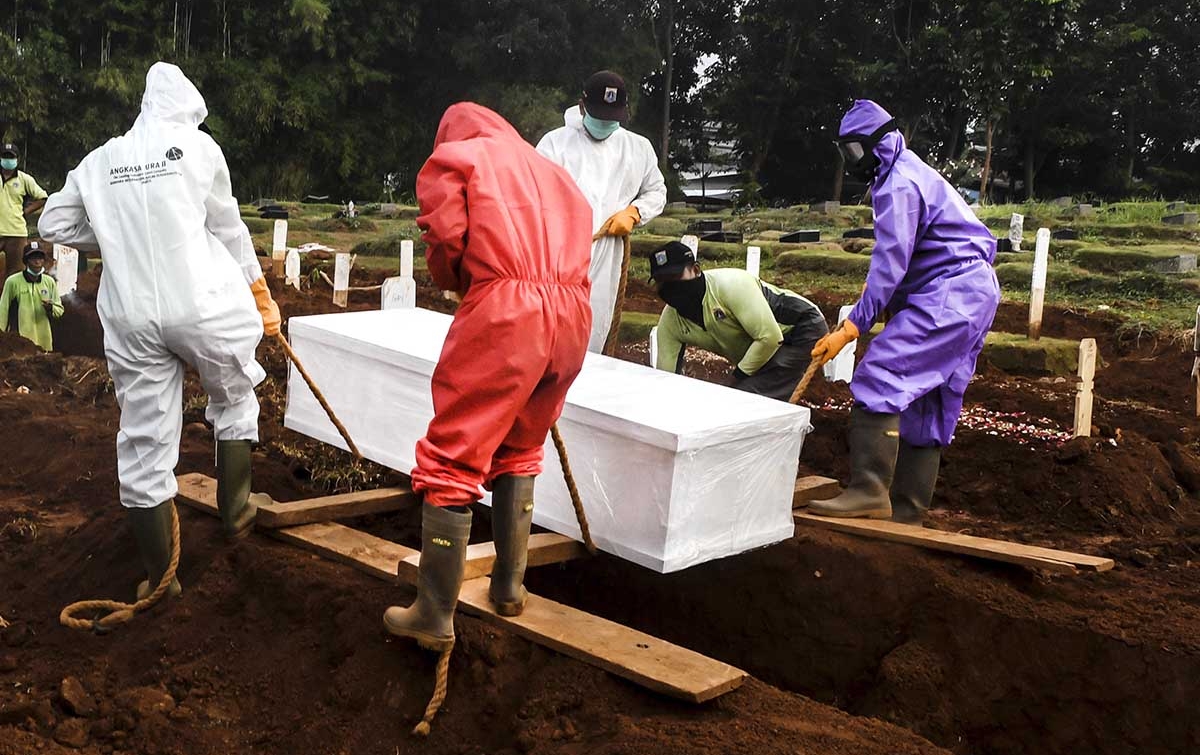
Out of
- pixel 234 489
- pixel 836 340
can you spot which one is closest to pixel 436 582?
pixel 234 489

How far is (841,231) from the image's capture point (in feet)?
60.2

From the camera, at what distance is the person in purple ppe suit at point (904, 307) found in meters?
4.81

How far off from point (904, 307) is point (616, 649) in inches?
89.1

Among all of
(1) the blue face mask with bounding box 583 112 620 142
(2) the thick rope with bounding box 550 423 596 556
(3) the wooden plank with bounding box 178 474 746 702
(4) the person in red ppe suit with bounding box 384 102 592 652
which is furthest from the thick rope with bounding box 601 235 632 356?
(4) the person in red ppe suit with bounding box 384 102 592 652

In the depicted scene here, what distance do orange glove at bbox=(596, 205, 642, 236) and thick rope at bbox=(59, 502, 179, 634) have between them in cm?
271

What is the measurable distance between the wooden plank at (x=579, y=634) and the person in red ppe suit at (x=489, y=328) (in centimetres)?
31

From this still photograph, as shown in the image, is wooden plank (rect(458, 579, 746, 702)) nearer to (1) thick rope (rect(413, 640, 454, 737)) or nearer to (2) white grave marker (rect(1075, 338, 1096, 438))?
(1) thick rope (rect(413, 640, 454, 737))

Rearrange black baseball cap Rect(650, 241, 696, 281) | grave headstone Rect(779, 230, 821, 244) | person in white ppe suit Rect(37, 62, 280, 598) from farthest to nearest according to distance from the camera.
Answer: grave headstone Rect(779, 230, 821, 244), black baseball cap Rect(650, 241, 696, 281), person in white ppe suit Rect(37, 62, 280, 598)

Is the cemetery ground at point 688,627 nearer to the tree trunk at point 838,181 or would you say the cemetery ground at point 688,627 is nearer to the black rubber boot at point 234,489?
the black rubber boot at point 234,489

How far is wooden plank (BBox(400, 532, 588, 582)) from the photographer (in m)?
3.79

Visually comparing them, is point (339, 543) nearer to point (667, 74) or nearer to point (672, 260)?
point (672, 260)

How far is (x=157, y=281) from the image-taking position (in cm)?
400

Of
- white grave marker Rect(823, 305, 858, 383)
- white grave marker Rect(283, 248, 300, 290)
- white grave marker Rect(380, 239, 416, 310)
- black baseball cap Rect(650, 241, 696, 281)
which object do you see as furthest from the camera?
white grave marker Rect(283, 248, 300, 290)

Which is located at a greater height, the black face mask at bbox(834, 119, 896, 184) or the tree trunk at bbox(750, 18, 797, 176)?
the tree trunk at bbox(750, 18, 797, 176)
